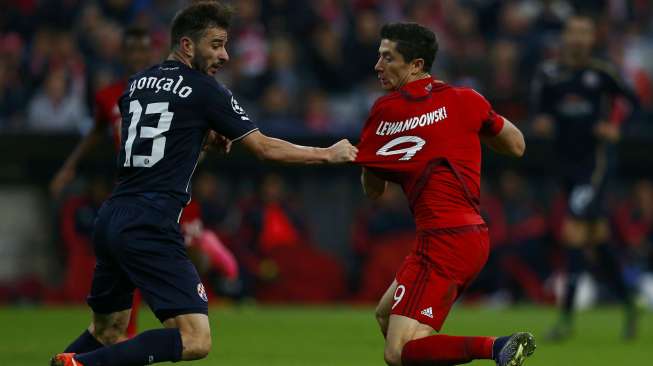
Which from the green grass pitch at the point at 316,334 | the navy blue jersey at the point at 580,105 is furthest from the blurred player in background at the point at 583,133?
the green grass pitch at the point at 316,334

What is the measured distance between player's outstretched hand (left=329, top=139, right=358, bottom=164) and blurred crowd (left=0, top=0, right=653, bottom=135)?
360 inches

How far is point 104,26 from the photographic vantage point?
59.0ft

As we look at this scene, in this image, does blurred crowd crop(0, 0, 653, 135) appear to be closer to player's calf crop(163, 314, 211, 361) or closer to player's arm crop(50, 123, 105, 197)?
player's arm crop(50, 123, 105, 197)

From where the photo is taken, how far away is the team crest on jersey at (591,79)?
39.5 ft

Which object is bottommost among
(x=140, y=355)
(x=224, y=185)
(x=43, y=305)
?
(x=43, y=305)

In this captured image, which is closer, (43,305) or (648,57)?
(43,305)

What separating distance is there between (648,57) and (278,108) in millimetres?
6376

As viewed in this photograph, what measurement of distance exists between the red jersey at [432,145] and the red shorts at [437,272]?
0.25 ft

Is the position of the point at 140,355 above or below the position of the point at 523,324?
above

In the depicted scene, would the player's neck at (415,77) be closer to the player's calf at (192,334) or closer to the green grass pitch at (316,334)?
the player's calf at (192,334)

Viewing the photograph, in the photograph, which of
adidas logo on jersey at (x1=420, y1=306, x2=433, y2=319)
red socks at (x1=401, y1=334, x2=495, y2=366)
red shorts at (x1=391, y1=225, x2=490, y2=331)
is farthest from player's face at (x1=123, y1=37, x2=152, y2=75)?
red socks at (x1=401, y1=334, x2=495, y2=366)

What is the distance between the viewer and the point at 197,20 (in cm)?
680

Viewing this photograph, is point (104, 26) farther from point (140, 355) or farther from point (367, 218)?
point (140, 355)

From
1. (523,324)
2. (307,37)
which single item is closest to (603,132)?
(523,324)
